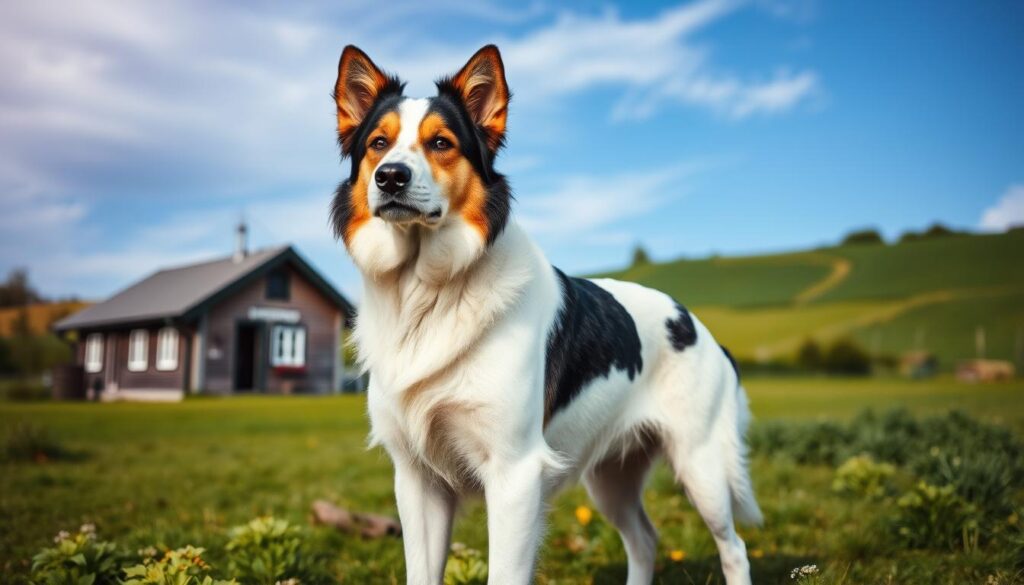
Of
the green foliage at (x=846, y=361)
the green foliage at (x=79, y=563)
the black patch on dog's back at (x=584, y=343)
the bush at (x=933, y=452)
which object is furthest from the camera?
the green foliage at (x=846, y=361)

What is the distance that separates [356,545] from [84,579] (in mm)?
1963

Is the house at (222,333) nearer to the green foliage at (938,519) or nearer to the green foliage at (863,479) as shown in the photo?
the green foliage at (863,479)

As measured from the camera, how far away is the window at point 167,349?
12148 mm

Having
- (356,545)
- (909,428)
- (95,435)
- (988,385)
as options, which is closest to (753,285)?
(988,385)

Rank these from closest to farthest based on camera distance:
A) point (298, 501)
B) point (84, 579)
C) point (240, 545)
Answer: point (84, 579)
point (240, 545)
point (298, 501)

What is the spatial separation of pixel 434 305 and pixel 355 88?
3.76 ft

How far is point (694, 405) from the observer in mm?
3791

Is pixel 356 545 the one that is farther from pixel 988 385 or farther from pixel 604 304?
pixel 988 385

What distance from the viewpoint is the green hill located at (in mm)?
28594

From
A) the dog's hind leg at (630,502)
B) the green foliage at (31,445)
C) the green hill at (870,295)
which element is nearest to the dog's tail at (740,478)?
the dog's hind leg at (630,502)

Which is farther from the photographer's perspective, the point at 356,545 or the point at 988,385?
the point at 988,385

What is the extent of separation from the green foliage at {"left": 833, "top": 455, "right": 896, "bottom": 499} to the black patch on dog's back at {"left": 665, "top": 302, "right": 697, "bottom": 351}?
3634 millimetres

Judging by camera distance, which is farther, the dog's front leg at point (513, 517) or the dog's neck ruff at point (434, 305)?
the dog's neck ruff at point (434, 305)

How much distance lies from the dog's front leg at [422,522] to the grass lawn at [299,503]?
27cm
